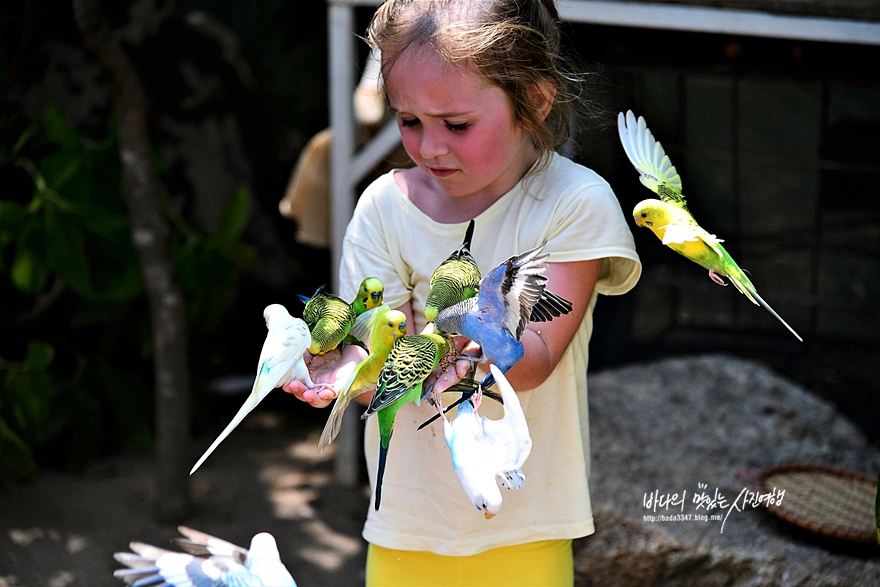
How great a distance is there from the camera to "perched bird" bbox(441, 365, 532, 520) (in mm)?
1089

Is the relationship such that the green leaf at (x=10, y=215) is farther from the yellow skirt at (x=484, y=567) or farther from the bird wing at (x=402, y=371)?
the bird wing at (x=402, y=371)

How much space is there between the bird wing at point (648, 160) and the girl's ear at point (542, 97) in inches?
5.3

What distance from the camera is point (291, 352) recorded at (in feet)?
3.98

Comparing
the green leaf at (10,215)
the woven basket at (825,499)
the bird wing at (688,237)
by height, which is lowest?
the woven basket at (825,499)

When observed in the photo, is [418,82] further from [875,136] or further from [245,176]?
[245,176]

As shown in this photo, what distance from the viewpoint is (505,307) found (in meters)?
1.14

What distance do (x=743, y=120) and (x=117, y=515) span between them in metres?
2.99

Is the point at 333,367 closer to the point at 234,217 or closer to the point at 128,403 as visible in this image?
the point at 234,217

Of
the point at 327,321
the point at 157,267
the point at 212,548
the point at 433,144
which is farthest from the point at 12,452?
the point at 433,144

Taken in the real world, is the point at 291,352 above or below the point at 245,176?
above

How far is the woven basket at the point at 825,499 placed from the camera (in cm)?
244

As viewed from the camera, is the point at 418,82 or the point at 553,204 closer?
the point at 418,82

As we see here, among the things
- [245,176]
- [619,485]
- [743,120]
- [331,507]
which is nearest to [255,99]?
[245,176]

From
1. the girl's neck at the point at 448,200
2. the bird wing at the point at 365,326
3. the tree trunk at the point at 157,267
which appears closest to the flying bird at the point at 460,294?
the bird wing at the point at 365,326
